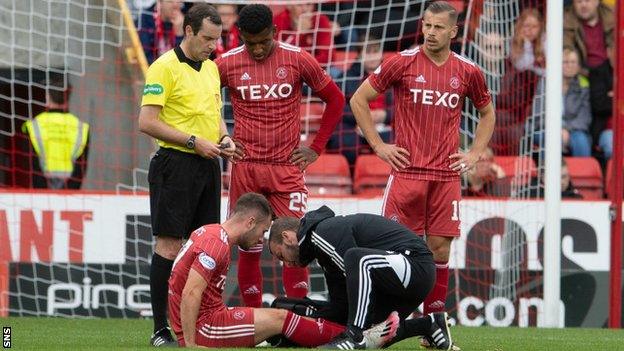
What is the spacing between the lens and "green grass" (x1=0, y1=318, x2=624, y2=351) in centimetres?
846

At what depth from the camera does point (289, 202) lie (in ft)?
29.9

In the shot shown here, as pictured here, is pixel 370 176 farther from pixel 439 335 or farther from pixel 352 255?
pixel 352 255

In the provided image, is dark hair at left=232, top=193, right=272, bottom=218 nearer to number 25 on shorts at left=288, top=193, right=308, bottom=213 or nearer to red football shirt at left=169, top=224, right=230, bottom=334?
red football shirt at left=169, top=224, right=230, bottom=334

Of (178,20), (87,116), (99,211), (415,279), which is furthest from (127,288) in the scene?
(415,279)

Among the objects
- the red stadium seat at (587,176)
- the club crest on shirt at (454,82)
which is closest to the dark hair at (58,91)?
the club crest on shirt at (454,82)

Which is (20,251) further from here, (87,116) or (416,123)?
(416,123)

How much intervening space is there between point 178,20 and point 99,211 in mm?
2089

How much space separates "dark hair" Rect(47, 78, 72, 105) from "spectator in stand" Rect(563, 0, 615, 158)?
4937mm

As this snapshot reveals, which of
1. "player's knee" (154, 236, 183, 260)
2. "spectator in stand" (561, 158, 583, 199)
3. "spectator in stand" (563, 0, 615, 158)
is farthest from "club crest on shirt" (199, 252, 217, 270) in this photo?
"spectator in stand" (563, 0, 615, 158)

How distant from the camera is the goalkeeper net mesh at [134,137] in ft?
37.7

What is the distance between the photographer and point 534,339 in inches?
368

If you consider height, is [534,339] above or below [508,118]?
below

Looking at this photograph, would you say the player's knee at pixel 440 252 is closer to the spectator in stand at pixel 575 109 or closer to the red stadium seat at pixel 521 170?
the red stadium seat at pixel 521 170

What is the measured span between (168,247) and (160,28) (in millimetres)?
4509
